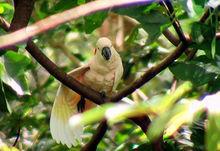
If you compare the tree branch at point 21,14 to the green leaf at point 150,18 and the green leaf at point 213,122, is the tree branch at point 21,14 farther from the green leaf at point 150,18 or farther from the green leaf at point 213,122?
the green leaf at point 213,122

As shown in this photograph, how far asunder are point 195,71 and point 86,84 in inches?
23.9

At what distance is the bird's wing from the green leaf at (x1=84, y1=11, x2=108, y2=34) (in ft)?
1.14

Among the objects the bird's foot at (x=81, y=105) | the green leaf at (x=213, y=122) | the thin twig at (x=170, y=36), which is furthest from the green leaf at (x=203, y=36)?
the bird's foot at (x=81, y=105)

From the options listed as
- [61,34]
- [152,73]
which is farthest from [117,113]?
[61,34]

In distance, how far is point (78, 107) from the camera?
5.21 ft

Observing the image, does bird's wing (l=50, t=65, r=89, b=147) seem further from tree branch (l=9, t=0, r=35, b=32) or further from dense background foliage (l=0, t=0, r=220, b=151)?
tree branch (l=9, t=0, r=35, b=32)

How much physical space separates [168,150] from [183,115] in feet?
2.59

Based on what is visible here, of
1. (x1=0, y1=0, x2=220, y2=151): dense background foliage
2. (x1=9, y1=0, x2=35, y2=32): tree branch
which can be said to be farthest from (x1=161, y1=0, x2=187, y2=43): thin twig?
(x1=9, y1=0, x2=35, y2=32): tree branch

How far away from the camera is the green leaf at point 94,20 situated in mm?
1112

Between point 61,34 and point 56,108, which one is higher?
point 56,108

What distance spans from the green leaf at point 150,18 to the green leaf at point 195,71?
93 mm

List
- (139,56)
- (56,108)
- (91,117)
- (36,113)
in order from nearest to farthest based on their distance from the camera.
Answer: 1. (91,117)
2. (56,108)
3. (36,113)
4. (139,56)

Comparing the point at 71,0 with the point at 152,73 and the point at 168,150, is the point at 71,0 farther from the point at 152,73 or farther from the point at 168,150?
the point at 168,150

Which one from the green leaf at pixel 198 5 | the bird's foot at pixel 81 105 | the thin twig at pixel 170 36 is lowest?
the bird's foot at pixel 81 105
